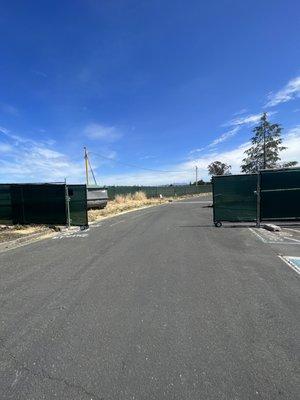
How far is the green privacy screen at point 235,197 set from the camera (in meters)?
15.1

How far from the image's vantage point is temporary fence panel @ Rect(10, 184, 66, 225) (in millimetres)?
16786

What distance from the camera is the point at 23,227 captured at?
1630 cm

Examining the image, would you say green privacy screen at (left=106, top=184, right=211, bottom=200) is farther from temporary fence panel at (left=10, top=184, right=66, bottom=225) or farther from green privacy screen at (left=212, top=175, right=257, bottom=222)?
green privacy screen at (left=212, top=175, right=257, bottom=222)

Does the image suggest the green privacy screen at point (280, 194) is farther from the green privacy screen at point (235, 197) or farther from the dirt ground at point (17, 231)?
the dirt ground at point (17, 231)

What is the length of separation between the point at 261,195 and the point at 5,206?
35.7ft

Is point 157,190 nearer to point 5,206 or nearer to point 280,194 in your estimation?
point 5,206

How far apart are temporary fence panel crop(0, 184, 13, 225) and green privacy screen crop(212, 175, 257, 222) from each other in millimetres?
8929

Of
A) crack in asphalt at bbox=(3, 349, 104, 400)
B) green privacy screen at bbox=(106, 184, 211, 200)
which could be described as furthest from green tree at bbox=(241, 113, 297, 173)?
crack in asphalt at bbox=(3, 349, 104, 400)

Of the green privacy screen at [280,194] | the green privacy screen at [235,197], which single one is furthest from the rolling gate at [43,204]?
the green privacy screen at [280,194]

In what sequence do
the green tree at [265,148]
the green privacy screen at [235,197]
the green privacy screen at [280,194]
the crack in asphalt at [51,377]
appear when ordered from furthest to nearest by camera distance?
the green tree at [265,148]
the green privacy screen at [235,197]
the green privacy screen at [280,194]
the crack in asphalt at [51,377]

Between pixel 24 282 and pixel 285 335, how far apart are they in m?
4.51

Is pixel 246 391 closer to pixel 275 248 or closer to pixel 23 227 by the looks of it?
pixel 275 248

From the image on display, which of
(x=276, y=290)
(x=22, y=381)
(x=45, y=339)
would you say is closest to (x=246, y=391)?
(x=22, y=381)

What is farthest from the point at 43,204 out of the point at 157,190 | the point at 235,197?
the point at 157,190
